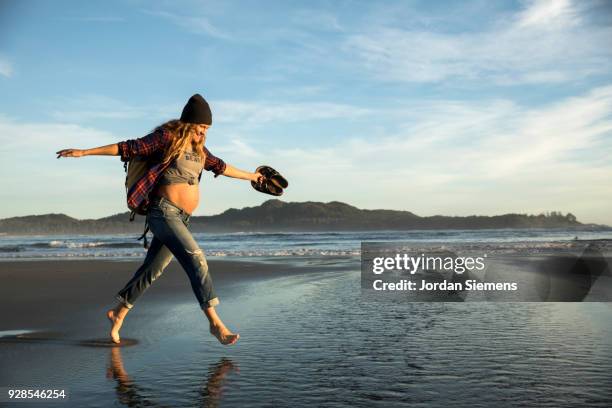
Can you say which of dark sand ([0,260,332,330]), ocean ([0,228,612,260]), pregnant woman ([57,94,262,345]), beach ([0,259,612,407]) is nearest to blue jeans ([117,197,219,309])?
pregnant woman ([57,94,262,345])

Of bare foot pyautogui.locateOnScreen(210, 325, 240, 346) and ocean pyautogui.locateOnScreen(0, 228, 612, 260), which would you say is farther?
ocean pyautogui.locateOnScreen(0, 228, 612, 260)

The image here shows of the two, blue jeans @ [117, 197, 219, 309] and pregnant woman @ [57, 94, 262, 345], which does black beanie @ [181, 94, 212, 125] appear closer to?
pregnant woman @ [57, 94, 262, 345]

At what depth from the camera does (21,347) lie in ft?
16.8

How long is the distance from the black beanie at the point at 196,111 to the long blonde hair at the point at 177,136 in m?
0.06

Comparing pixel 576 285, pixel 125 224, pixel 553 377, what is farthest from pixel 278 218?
pixel 553 377

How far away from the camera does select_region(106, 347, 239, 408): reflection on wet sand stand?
329 cm

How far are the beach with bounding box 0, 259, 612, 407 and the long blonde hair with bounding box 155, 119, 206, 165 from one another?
1591 mm

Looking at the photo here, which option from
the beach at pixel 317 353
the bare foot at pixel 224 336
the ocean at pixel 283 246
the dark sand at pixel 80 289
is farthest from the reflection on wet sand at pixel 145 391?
the ocean at pixel 283 246

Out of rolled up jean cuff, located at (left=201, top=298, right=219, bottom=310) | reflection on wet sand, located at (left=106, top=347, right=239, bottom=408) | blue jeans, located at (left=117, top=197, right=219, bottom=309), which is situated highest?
blue jeans, located at (left=117, top=197, right=219, bottom=309)

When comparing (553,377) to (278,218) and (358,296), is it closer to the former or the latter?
→ (358,296)

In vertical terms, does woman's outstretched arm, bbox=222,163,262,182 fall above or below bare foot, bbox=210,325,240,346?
above

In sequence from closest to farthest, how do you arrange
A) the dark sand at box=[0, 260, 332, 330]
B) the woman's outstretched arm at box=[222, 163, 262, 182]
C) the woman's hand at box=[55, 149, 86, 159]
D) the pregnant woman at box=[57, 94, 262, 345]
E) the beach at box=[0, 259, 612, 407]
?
the beach at box=[0, 259, 612, 407], the woman's hand at box=[55, 149, 86, 159], the pregnant woman at box=[57, 94, 262, 345], the woman's outstretched arm at box=[222, 163, 262, 182], the dark sand at box=[0, 260, 332, 330]

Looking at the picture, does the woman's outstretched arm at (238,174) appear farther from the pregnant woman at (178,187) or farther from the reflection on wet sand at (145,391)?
the reflection on wet sand at (145,391)

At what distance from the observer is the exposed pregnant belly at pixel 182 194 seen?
16.2ft
